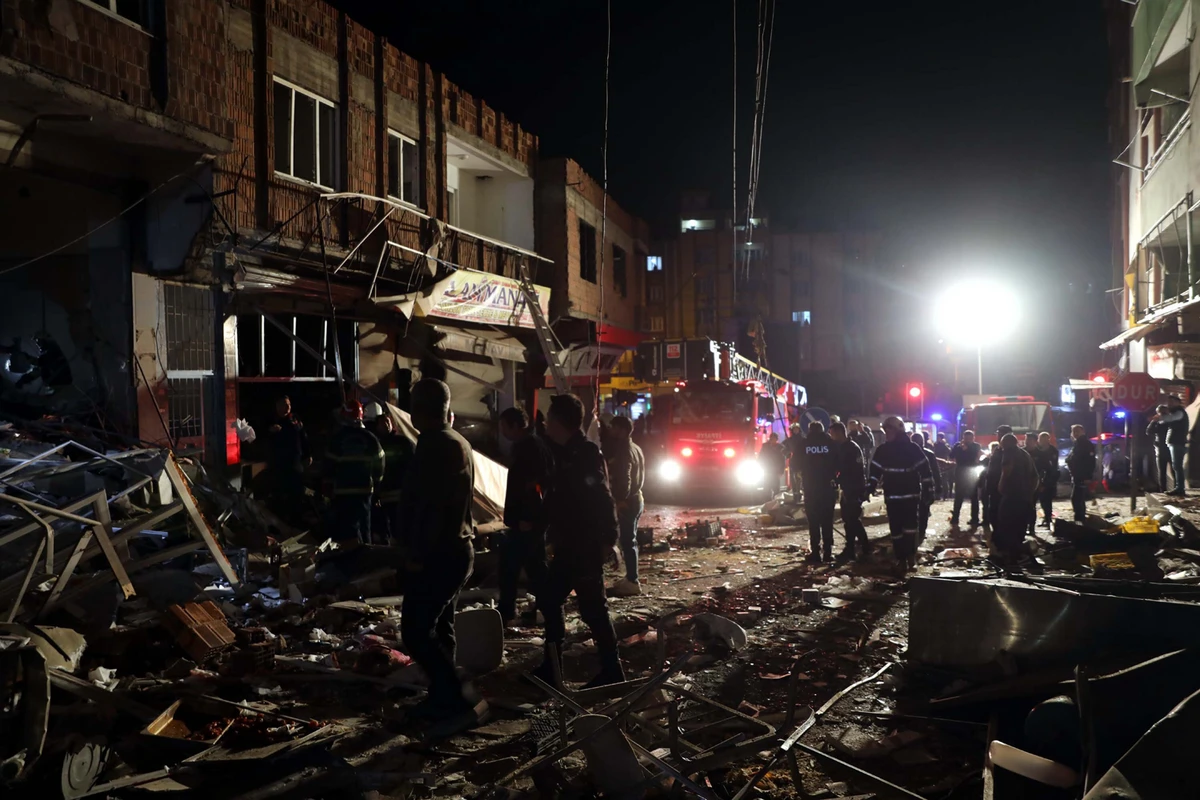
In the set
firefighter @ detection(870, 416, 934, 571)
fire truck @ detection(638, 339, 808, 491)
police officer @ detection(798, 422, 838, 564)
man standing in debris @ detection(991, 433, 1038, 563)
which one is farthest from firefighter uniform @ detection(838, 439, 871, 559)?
fire truck @ detection(638, 339, 808, 491)

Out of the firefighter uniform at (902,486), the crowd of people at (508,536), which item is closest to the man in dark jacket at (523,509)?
the crowd of people at (508,536)

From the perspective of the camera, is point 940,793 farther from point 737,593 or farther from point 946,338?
point 946,338

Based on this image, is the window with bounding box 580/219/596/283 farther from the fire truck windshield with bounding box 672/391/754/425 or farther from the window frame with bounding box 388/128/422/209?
the window frame with bounding box 388/128/422/209

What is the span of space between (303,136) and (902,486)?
1058 centimetres

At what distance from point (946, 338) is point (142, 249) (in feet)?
177

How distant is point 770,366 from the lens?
53.0 metres

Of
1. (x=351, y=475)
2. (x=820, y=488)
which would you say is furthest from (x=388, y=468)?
(x=820, y=488)

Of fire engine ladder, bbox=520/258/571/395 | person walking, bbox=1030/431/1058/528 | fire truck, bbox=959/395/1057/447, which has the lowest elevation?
person walking, bbox=1030/431/1058/528

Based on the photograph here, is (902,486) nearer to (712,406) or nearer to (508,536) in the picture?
(508,536)

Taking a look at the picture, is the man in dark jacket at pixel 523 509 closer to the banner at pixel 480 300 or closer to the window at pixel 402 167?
the banner at pixel 480 300

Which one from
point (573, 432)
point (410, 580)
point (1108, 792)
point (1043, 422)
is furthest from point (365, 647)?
point (1043, 422)

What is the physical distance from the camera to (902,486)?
10.5 m

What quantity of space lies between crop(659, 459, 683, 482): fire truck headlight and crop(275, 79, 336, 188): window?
9348mm

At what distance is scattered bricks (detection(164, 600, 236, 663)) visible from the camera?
6.16 metres
